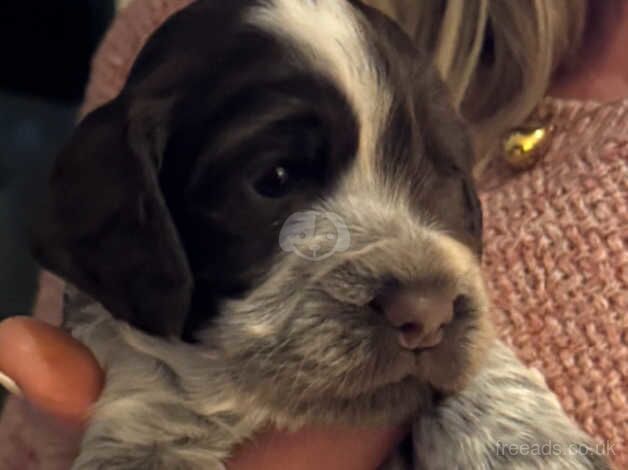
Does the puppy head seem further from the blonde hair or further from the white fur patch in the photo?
the blonde hair

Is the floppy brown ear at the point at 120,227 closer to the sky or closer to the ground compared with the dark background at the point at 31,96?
closer to the sky

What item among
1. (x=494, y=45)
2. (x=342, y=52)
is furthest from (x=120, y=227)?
(x=494, y=45)

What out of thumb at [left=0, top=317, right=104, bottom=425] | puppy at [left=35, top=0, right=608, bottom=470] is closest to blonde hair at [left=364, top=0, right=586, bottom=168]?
puppy at [left=35, top=0, right=608, bottom=470]

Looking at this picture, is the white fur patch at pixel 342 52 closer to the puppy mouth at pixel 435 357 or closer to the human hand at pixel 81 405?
the puppy mouth at pixel 435 357

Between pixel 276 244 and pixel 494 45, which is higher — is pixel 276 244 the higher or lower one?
the higher one

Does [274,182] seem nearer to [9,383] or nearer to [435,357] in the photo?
[435,357]

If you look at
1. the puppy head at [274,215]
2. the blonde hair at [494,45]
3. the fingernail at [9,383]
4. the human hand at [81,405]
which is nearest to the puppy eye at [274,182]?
the puppy head at [274,215]
